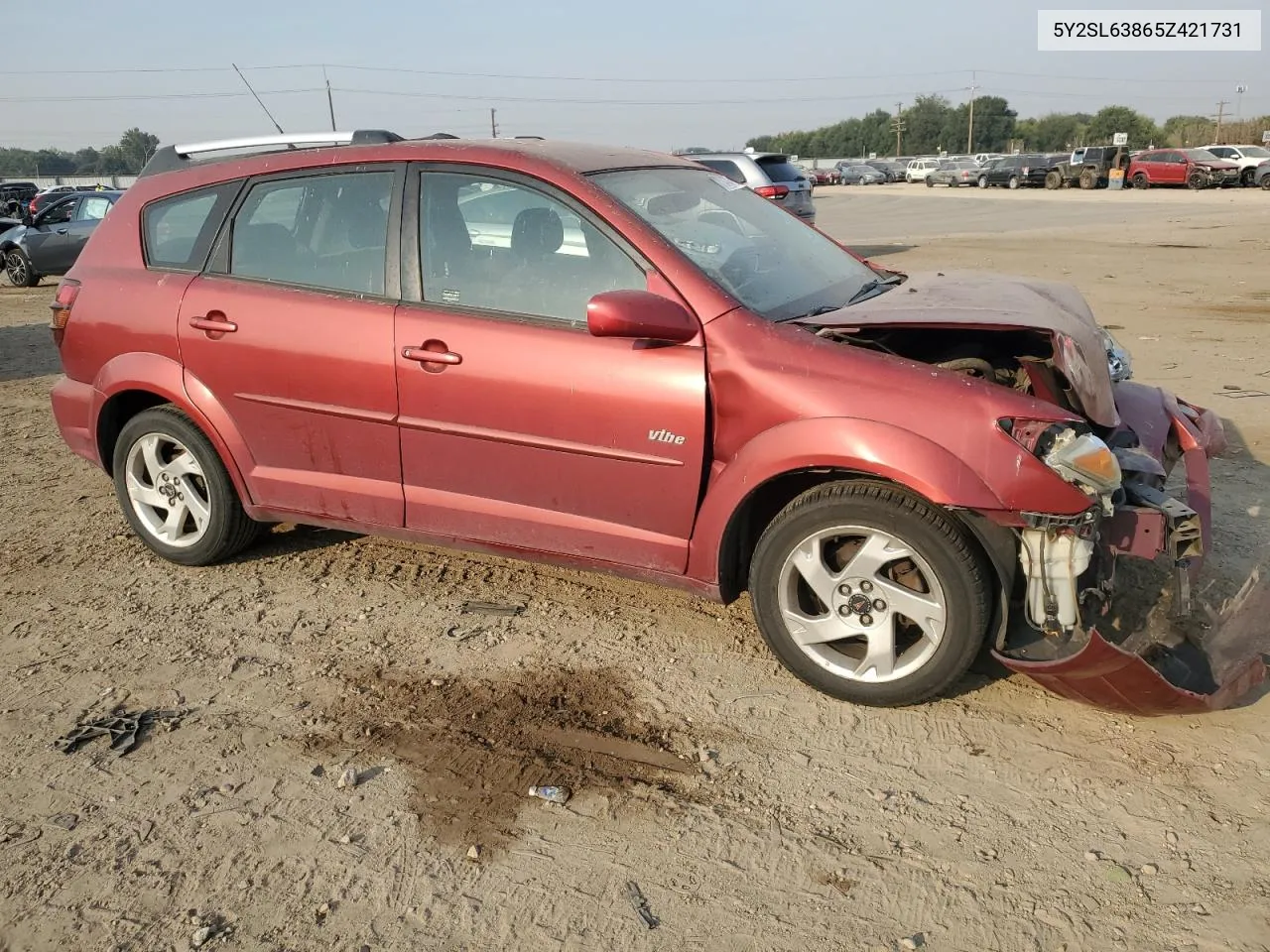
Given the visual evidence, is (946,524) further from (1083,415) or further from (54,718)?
(54,718)

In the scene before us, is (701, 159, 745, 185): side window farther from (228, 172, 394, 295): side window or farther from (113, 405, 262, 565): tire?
(113, 405, 262, 565): tire

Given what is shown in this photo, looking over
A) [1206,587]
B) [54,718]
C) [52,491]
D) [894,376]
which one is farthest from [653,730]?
[52,491]

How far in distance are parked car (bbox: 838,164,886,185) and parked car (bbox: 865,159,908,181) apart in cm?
52

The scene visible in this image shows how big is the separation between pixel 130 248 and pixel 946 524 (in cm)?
368

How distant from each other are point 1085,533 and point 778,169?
14078mm

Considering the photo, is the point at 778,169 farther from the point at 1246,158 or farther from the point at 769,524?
the point at 1246,158

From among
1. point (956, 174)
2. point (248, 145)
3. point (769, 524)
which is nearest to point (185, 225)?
point (248, 145)

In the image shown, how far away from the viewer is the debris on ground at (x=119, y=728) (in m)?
3.28

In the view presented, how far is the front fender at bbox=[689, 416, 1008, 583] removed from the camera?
3025 mm

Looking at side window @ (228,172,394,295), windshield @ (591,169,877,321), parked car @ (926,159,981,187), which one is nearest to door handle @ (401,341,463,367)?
side window @ (228,172,394,295)

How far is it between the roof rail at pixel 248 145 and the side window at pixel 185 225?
204mm

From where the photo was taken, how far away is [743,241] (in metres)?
3.99

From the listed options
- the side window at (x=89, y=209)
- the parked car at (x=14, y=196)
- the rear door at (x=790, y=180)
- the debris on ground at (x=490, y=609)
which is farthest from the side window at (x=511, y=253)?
the parked car at (x=14, y=196)

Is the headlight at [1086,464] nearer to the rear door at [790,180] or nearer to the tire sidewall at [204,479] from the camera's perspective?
the tire sidewall at [204,479]
